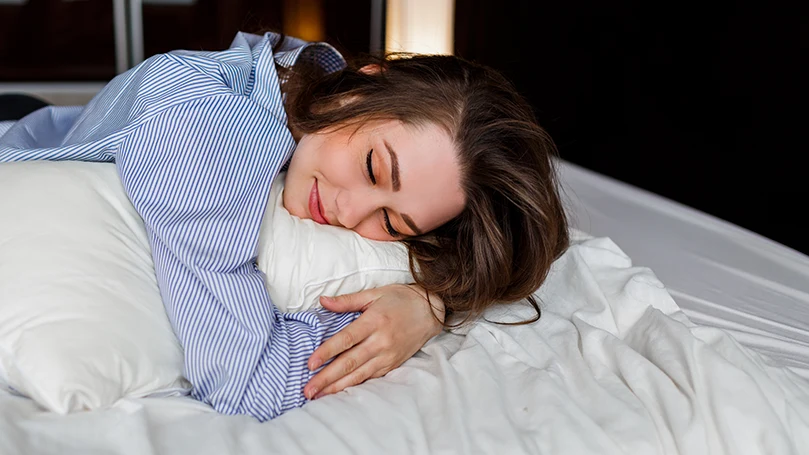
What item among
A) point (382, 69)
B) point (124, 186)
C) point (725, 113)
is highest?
point (382, 69)

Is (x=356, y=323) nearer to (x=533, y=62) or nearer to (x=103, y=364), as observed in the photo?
(x=103, y=364)

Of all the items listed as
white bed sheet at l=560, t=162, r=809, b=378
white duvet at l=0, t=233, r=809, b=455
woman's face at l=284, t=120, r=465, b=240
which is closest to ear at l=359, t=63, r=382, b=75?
woman's face at l=284, t=120, r=465, b=240

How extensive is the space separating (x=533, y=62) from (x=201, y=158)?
2840 millimetres

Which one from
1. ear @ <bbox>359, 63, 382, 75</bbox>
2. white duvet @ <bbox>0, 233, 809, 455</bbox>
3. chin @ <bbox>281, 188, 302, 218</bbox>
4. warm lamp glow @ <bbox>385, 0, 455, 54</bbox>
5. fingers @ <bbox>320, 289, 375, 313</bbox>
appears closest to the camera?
white duvet @ <bbox>0, 233, 809, 455</bbox>

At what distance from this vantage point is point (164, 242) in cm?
99

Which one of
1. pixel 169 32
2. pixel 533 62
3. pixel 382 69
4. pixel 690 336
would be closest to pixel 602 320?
pixel 690 336

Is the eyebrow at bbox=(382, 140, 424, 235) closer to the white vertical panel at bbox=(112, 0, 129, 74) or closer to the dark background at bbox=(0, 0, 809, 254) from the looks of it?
the dark background at bbox=(0, 0, 809, 254)

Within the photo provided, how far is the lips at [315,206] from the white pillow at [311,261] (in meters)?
0.04

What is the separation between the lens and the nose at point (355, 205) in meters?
1.12

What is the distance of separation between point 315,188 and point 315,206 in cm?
3

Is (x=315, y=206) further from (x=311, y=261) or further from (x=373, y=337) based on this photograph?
(x=373, y=337)

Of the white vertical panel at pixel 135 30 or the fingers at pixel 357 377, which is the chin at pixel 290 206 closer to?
the fingers at pixel 357 377

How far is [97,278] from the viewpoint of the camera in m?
0.91

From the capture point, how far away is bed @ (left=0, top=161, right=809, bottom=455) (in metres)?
0.79
